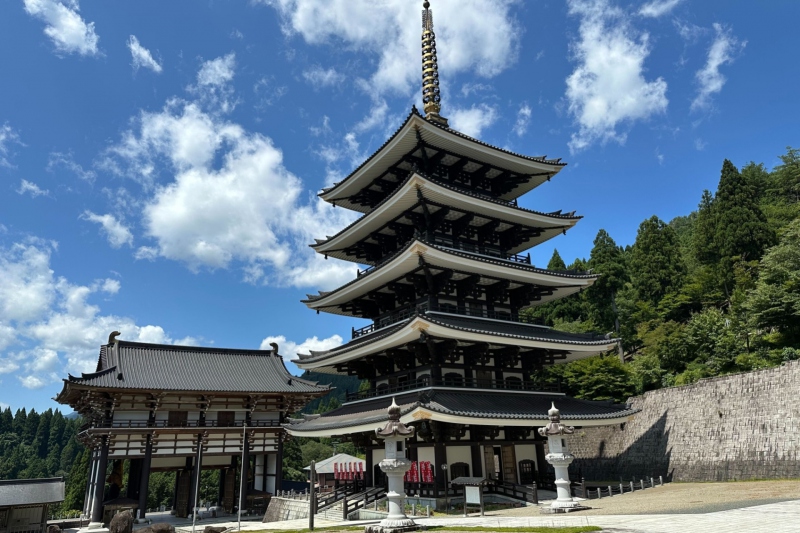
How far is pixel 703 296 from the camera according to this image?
53.0 m

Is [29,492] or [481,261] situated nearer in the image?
[481,261]

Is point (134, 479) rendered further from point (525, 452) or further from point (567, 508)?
point (567, 508)

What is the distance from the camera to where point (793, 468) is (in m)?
22.9

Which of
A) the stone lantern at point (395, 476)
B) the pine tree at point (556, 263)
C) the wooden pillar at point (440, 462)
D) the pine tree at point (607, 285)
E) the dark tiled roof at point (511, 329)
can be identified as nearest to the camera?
the stone lantern at point (395, 476)

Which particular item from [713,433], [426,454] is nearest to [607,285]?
[713,433]

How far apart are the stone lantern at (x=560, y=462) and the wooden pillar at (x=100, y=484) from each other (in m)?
30.9

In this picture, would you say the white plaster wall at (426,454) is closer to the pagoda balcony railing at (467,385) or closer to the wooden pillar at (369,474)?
the pagoda balcony railing at (467,385)

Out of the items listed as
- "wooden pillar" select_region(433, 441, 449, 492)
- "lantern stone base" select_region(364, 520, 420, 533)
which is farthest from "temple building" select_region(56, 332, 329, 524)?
"lantern stone base" select_region(364, 520, 420, 533)

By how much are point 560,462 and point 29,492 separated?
97.6ft

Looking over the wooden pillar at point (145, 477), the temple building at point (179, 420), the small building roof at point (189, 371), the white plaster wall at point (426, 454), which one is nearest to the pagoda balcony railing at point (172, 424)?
the temple building at point (179, 420)

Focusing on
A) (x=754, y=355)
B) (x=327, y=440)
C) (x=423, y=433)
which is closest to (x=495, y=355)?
(x=423, y=433)

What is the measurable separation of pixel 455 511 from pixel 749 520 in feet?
37.9

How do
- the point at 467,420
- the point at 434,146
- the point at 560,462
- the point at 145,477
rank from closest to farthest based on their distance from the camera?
the point at 560,462
the point at 467,420
the point at 434,146
the point at 145,477

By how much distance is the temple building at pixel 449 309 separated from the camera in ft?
80.5
